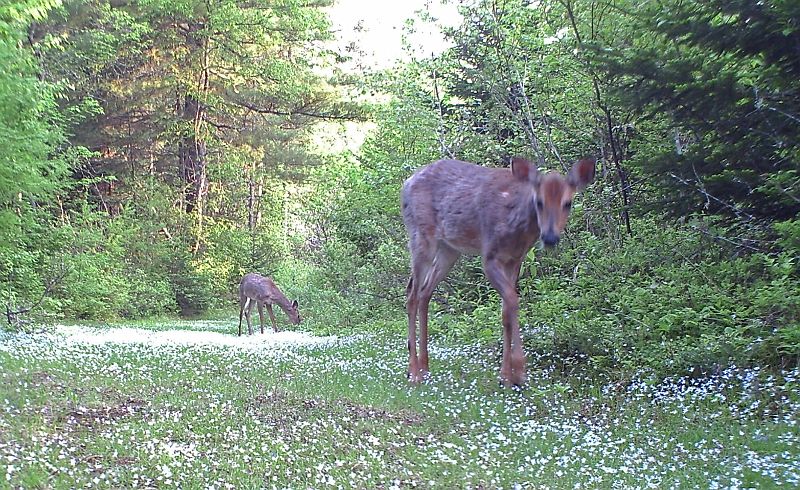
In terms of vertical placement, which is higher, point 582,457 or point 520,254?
point 520,254

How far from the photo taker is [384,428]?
20.3ft

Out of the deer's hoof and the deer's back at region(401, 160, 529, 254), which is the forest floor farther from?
the deer's back at region(401, 160, 529, 254)

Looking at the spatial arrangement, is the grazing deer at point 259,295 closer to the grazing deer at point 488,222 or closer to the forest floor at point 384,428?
the grazing deer at point 488,222

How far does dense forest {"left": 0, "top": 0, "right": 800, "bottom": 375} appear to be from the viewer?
7.75m

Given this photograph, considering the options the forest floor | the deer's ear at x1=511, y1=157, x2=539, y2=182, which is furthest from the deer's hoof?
the deer's ear at x1=511, y1=157, x2=539, y2=182

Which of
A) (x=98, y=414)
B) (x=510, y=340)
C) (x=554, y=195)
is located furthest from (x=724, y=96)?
(x=98, y=414)

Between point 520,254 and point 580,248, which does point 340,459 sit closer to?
point 520,254

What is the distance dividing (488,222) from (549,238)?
1.52m

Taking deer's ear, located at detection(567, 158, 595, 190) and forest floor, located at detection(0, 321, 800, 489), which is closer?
forest floor, located at detection(0, 321, 800, 489)

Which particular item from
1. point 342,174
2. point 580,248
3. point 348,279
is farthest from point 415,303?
point 342,174

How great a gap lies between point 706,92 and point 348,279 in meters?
11.4

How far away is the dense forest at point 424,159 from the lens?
7.75 metres

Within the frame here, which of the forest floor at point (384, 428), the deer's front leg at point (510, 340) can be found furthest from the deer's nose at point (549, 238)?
the forest floor at point (384, 428)

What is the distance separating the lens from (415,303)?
996cm
